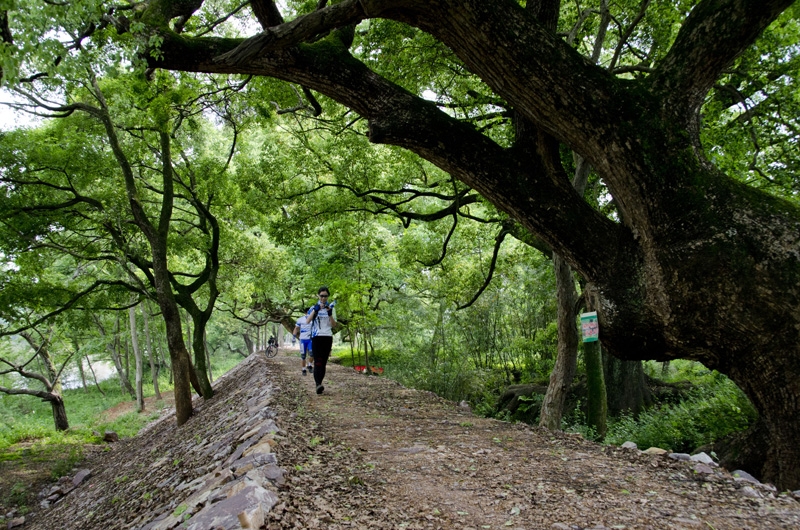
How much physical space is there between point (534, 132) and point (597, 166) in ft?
2.22

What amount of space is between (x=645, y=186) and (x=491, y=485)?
2.64 meters

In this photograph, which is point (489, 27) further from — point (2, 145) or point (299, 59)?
point (2, 145)

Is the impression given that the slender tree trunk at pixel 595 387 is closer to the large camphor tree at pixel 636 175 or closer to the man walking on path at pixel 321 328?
the large camphor tree at pixel 636 175

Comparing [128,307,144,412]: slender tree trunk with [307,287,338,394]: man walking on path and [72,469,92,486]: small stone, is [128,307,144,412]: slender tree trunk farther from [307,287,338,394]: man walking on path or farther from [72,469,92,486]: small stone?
[307,287,338,394]: man walking on path

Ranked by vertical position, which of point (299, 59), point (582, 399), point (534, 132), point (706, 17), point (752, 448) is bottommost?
point (582, 399)

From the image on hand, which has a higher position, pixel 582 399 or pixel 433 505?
pixel 433 505

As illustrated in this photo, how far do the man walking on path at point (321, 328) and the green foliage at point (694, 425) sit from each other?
4702 millimetres

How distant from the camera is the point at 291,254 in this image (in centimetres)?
1961

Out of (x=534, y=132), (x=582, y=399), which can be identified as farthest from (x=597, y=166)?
(x=582, y=399)

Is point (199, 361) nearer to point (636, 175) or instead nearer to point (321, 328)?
point (321, 328)

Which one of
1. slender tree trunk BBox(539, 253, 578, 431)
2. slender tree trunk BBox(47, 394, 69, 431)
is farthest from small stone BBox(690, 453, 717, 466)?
slender tree trunk BBox(47, 394, 69, 431)

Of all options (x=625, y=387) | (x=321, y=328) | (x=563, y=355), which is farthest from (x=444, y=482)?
(x=625, y=387)

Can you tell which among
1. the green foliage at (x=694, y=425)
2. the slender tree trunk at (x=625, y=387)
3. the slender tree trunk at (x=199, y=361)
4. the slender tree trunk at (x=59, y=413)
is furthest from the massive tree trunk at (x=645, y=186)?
the slender tree trunk at (x=59, y=413)

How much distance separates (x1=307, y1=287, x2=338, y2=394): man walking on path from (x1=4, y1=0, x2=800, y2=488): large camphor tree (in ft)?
13.6
